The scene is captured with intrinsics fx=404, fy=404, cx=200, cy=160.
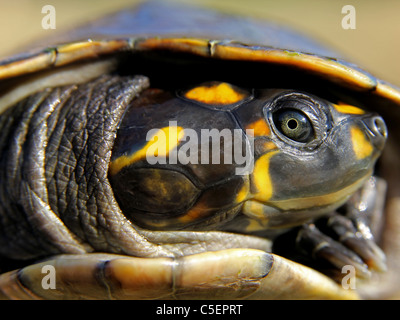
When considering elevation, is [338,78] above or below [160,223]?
above

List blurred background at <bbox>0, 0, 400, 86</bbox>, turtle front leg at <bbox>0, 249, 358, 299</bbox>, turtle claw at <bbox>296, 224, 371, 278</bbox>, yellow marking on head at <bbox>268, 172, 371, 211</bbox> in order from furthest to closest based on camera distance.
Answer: blurred background at <bbox>0, 0, 400, 86</bbox>, turtle claw at <bbox>296, 224, 371, 278</bbox>, yellow marking on head at <bbox>268, 172, 371, 211</bbox>, turtle front leg at <bbox>0, 249, 358, 299</bbox>

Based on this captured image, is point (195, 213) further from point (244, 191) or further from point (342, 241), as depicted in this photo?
point (342, 241)

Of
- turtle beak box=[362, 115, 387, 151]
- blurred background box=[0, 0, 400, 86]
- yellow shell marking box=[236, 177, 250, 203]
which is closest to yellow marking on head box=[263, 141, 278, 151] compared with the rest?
yellow shell marking box=[236, 177, 250, 203]

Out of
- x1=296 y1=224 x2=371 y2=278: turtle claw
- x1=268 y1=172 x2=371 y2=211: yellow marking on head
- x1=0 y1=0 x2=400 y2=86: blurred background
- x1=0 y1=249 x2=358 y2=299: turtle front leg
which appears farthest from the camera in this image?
x1=0 y1=0 x2=400 y2=86: blurred background

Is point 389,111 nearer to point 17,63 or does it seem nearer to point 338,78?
point 338,78

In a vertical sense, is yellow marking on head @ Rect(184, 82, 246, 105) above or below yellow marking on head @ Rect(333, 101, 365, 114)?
above

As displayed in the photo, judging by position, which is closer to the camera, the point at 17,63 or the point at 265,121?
the point at 265,121

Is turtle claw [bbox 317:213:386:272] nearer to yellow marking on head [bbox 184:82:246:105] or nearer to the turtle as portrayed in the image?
the turtle
